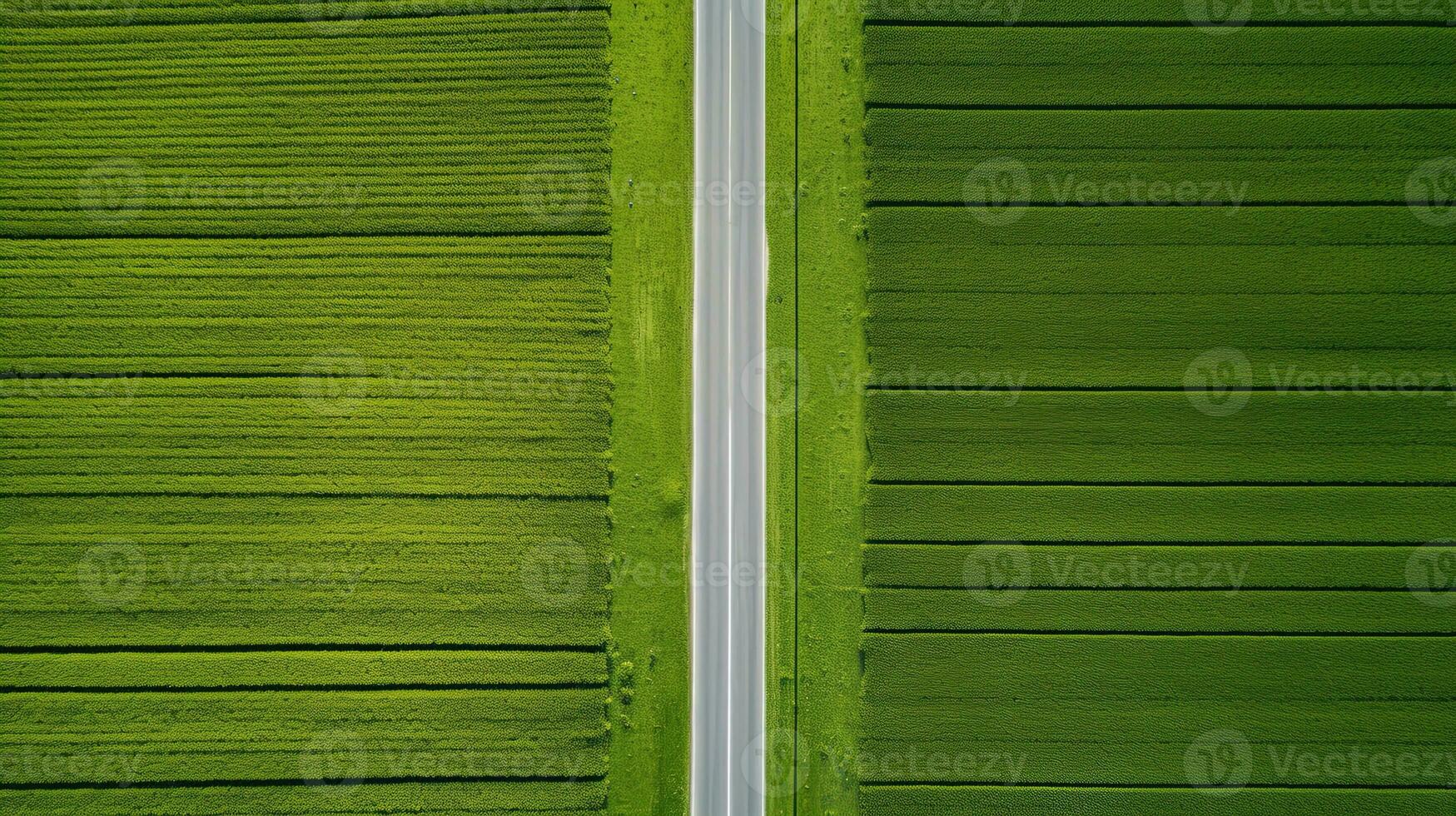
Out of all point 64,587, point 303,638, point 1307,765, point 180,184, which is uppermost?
point 180,184

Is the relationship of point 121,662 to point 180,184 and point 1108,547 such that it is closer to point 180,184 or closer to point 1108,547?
point 180,184

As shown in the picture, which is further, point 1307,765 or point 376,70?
point 376,70

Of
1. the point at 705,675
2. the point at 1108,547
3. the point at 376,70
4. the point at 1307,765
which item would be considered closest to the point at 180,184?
the point at 376,70

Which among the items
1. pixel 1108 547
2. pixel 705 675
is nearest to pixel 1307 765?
pixel 1108 547

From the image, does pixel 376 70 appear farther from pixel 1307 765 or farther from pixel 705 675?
pixel 1307 765

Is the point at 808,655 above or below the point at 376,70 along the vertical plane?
below
